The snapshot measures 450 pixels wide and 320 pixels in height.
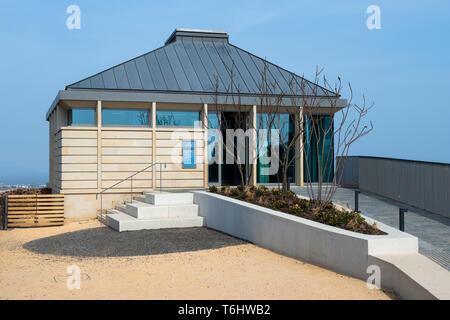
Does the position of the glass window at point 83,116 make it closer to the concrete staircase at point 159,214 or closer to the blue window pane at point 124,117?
the blue window pane at point 124,117

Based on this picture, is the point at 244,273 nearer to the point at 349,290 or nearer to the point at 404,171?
the point at 349,290

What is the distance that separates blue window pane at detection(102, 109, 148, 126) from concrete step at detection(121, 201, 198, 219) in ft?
16.9

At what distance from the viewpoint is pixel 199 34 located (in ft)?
75.5

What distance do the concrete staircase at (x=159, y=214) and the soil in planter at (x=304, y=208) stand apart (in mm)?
1014

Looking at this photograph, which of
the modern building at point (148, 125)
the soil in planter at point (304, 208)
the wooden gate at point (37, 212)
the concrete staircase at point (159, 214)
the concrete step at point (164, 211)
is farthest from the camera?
the modern building at point (148, 125)

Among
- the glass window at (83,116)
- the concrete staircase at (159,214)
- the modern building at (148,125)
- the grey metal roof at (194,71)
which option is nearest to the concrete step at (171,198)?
the concrete staircase at (159,214)

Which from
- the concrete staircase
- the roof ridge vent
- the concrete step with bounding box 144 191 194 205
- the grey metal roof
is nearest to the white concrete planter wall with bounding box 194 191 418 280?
the concrete staircase

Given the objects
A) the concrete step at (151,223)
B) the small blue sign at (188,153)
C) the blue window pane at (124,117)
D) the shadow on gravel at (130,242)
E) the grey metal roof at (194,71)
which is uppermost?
the grey metal roof at (194,71)

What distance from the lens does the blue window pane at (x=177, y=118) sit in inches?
739

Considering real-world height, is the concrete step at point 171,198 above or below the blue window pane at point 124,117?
below

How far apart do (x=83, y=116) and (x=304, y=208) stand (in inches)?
431

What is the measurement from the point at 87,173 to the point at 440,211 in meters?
11.9

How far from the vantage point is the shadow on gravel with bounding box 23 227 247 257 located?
10.6 m
